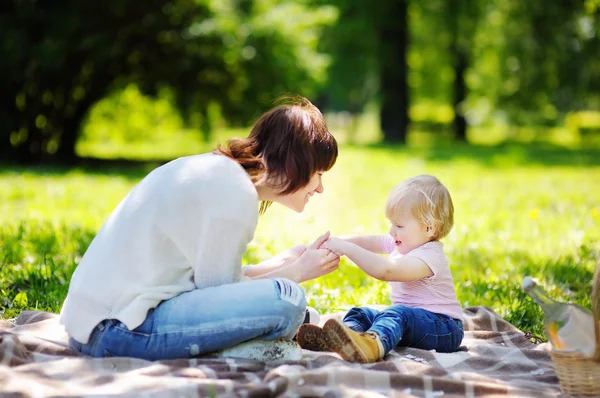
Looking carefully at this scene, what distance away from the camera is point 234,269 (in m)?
2.95

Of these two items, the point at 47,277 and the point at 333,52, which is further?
the point at 333,52

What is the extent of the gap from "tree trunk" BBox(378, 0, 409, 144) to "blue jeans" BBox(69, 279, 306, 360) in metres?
18.1

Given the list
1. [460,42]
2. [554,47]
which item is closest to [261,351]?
[554,47]

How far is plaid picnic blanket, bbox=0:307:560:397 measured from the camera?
263cm

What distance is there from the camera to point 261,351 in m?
3.04

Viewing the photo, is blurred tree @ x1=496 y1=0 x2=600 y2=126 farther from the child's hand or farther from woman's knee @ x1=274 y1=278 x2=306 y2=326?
woman's knee @ x1=274 y1=278 x2=306 y2=326

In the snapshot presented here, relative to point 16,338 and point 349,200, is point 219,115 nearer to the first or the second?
point 349,200

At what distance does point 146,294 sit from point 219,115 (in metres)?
11.3

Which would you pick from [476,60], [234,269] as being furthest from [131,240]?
[476,60]

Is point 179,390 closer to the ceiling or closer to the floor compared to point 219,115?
closer to the floor

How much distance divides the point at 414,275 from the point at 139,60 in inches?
430

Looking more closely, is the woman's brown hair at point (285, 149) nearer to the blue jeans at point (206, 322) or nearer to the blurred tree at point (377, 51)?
the blue jeans at point (206, 322)

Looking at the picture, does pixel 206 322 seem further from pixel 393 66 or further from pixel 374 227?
pixel 393 66

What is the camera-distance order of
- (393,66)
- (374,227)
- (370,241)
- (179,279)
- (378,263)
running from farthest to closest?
(393,66) → (374,227) → (370,241) → (378,263) → (179,279)
